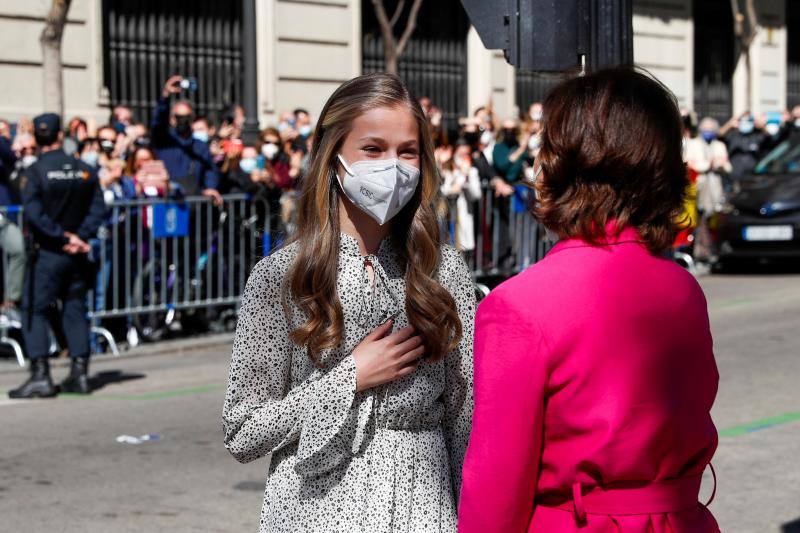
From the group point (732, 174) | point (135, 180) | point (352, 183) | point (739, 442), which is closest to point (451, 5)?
point (732, 174)

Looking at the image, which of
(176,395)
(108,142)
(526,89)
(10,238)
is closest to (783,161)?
(526,89)

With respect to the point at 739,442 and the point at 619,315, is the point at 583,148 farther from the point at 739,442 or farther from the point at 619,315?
the point at 739,442

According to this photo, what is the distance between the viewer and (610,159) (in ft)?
7.72

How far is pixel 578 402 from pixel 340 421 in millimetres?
815

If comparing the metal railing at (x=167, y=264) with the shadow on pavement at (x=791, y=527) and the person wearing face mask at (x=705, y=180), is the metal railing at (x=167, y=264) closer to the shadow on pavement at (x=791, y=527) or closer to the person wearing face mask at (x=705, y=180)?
the person wearing face mask at (x=705, y=180)

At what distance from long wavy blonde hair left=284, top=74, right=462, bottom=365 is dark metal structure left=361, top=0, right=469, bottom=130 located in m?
19.7

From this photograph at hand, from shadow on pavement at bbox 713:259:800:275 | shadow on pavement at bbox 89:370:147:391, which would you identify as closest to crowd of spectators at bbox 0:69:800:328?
shadow on pavement at bbox 89:370:147:391

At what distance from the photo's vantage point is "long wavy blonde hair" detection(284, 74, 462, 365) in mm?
3078

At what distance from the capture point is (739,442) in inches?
313

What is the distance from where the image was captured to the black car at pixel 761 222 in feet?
55.3

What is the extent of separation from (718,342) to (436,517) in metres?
9.10

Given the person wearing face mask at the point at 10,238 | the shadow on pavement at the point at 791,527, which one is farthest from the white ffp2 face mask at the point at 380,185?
the person wearing face mask at the point at 10,238

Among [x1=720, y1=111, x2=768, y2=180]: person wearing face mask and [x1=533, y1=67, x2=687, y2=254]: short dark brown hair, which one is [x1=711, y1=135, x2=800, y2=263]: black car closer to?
[x1=720, y1=111, x2=768, y2=180]: person wearing face mask

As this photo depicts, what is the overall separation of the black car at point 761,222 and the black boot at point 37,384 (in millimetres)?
9792
